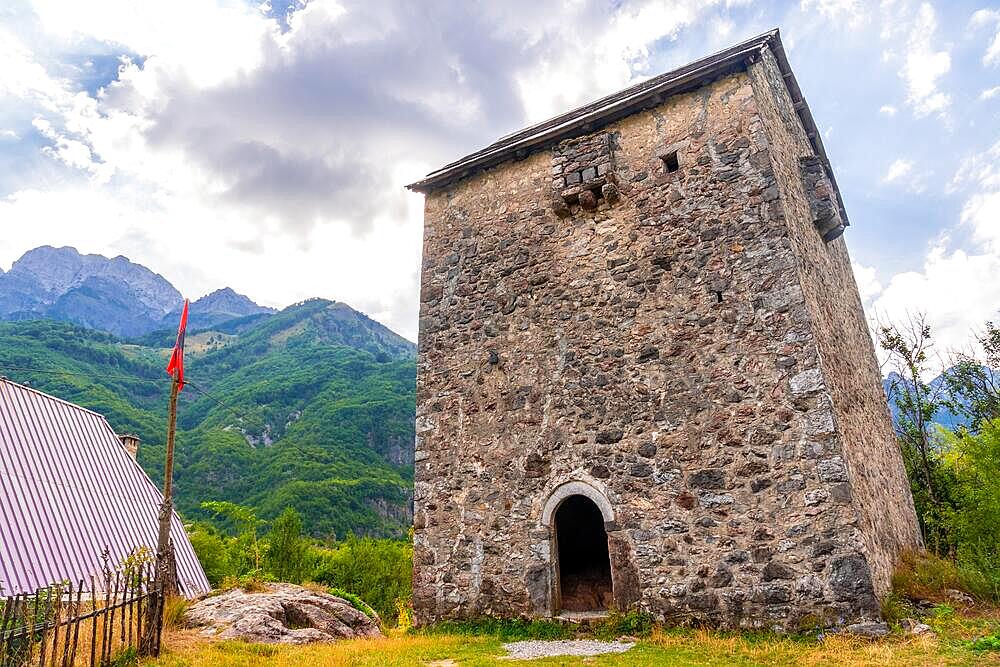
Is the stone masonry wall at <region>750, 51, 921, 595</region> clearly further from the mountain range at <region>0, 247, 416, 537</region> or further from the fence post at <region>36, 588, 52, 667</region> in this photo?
the mountain range at <region>0, 247, 416, 537</region>

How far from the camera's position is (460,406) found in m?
10.6

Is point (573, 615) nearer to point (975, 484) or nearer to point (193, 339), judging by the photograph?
point (975, 484)

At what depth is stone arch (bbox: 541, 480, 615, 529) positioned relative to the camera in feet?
28.9

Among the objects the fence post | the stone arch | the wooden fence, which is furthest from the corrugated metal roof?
the stone arch

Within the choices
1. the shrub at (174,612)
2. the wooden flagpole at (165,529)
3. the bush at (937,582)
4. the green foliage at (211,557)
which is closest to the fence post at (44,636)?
the wooden flagpole at (165,529)

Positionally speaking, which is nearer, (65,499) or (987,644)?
(987,644)

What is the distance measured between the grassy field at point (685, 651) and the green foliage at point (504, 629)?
0.63 ft

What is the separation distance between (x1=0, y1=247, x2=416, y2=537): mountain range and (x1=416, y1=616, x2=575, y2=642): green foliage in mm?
24144

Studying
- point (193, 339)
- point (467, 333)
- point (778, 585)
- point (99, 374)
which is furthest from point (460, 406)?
point (193, 339)

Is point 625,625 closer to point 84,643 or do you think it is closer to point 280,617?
point 280,617

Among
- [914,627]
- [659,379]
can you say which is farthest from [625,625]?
[659,379]

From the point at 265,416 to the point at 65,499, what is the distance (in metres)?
64.5

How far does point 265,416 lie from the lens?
71.9m

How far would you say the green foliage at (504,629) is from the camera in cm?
841
